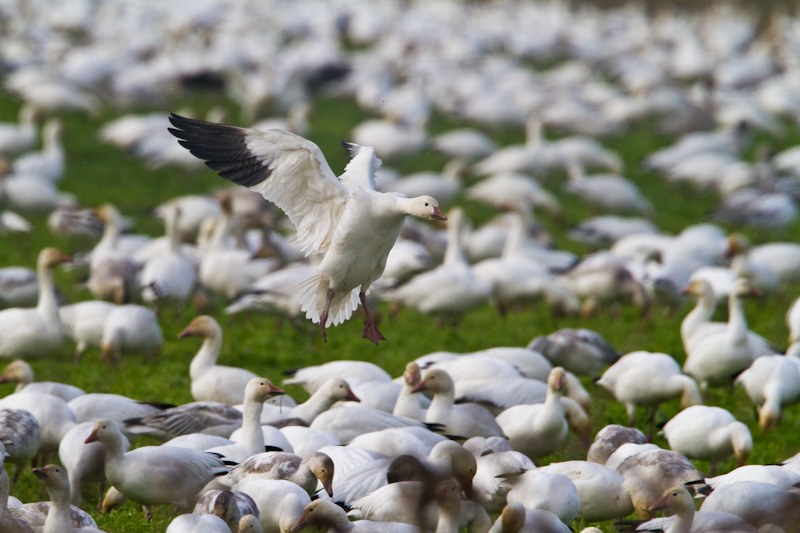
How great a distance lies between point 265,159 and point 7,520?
6.45 feet

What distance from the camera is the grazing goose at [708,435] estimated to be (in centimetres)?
520

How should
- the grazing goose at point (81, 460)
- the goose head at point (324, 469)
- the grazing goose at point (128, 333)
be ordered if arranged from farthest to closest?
the grazing goose at point (128, 333) < the grazing goose at point (81, 460) < the goose head at point (324, 469)

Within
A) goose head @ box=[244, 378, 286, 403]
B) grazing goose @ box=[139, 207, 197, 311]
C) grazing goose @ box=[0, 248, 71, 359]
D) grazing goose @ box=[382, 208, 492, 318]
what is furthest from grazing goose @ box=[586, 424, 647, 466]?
grazing goose @ box=[139, 207, 197, 311]

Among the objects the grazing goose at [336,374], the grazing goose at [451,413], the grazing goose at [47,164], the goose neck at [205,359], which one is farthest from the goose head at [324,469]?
the grazing goose at [47,164]

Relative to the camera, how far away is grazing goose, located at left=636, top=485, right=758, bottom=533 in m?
3.76

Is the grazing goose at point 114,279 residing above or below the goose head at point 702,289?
below

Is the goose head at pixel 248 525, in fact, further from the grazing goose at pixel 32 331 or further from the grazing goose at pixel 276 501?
the grazing goose at pixel 32 331

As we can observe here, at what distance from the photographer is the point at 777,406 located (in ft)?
19.4

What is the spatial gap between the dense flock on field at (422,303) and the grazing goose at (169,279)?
26mm

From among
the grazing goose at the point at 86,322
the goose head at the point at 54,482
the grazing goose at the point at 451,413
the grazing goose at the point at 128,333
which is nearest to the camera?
the goose head at the point at 54,482

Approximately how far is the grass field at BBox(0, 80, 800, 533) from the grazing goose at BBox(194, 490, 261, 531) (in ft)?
1.54

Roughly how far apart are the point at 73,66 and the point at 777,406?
47.0 ft

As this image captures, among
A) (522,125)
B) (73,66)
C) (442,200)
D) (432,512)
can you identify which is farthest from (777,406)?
(73,66)

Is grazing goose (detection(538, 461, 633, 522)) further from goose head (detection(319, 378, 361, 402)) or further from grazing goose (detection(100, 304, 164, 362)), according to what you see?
grazing goose (detection(100, 304, 164, 362))
